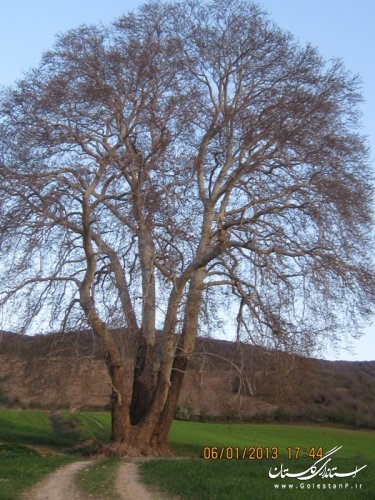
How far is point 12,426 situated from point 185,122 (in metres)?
18.5

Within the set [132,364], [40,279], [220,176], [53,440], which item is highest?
[220,176]

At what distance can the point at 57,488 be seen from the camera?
12727 mm

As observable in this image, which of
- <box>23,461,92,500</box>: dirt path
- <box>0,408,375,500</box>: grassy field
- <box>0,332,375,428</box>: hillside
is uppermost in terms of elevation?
<box>0,332,375,428</box>: hillside

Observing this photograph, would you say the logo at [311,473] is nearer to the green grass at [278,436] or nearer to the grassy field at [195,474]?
the grassy field at [195,474]

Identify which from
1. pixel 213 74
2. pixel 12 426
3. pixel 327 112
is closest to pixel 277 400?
pixel 327 112

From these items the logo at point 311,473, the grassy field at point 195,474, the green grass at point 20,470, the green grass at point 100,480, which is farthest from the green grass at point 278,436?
the logo at point 311,473

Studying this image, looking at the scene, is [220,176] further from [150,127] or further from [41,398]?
[41,398]

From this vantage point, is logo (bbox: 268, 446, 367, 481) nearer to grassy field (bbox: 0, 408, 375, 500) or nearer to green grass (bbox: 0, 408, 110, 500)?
grassy field (bbox: 0, 408, 375, 500)

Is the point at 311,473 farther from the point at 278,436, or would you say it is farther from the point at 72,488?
the point at 278,436

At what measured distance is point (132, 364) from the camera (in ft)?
68.3

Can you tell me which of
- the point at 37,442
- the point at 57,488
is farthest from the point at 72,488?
A: the point at 37,442

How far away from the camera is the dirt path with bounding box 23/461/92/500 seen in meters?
11.8

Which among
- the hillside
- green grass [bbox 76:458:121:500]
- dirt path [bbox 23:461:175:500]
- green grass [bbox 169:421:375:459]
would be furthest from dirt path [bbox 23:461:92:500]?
green grass [bbox 169:421:375:459]

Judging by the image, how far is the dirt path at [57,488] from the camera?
1179cm
